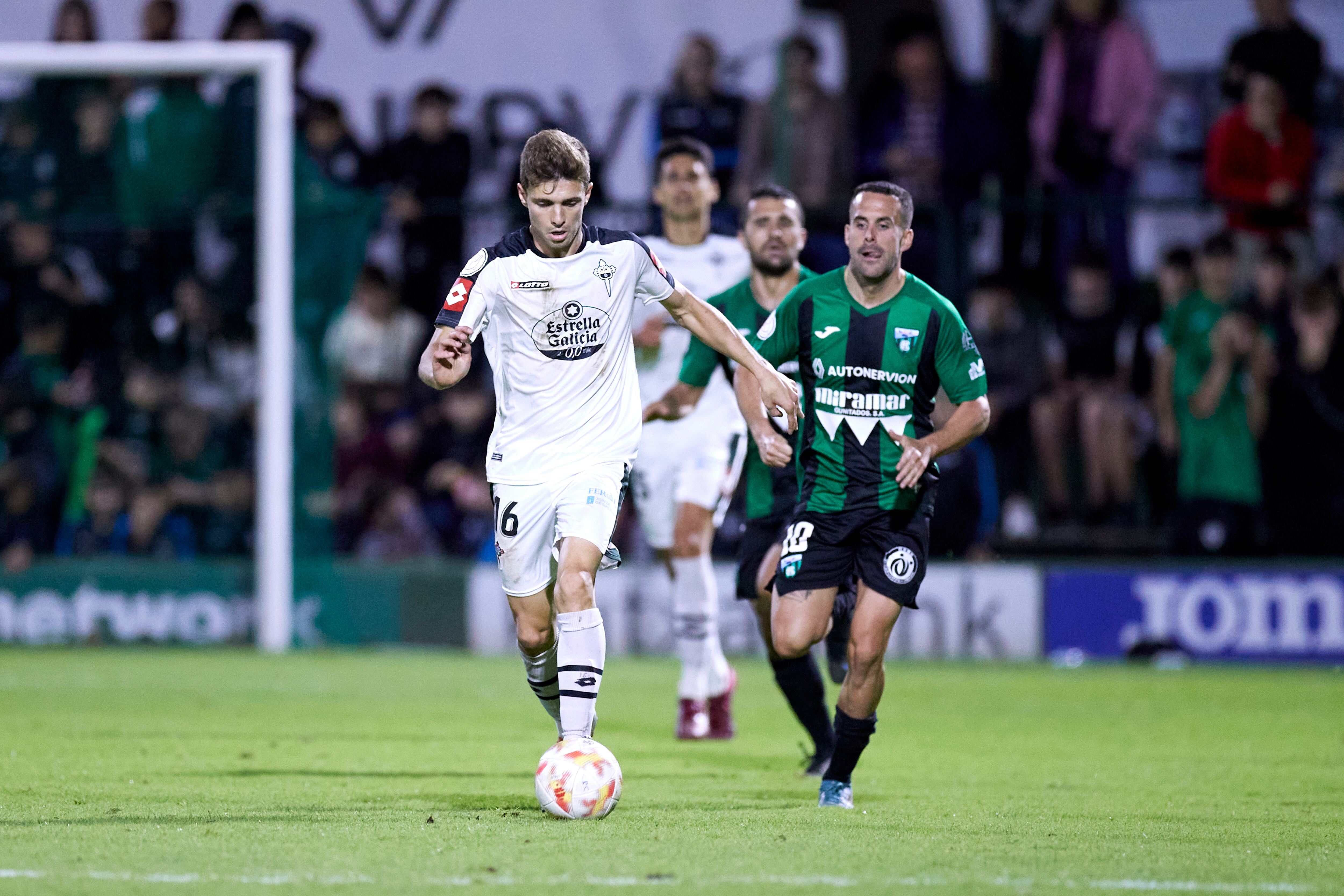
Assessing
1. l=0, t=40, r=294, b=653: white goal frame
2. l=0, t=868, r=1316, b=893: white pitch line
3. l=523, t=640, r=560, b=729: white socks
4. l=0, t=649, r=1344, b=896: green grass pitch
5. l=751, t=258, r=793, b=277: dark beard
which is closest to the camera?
l=0, t=868, r=1316, b=893: white pitch line

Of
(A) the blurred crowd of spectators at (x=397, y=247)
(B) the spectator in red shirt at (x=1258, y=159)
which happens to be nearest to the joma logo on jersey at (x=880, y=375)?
(A) the blurred crowd of spectators at (x=397, y=247)

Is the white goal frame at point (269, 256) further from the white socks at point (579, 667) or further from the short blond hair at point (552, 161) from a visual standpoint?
the short blond hair at point (552, 161)

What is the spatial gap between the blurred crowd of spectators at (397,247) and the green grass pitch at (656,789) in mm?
2234

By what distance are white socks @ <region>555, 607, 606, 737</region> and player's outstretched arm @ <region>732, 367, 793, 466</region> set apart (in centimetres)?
87

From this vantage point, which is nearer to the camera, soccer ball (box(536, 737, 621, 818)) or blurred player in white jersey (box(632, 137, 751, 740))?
soccer ball (box(536, 737, 621, 818))

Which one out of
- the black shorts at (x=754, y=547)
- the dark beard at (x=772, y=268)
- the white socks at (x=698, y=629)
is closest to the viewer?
the black shorts at (x=754, y=547)

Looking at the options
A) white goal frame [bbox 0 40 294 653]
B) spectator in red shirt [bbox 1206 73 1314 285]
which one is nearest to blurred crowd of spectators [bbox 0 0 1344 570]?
spectator in red shirt [bbox 1206 73 1314 285]

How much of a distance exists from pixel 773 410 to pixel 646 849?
1.73m

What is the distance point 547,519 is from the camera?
672cm

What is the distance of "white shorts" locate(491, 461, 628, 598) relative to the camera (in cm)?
663

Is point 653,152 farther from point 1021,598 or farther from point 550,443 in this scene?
point 550,443

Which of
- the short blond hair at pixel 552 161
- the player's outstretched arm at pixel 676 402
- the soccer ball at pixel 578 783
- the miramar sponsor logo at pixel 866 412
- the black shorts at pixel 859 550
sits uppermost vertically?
the short blond hair at pixel 552 161

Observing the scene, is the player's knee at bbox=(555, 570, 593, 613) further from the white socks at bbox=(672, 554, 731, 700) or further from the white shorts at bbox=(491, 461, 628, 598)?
the white socks at bbox=(672, 554, 731, 700)

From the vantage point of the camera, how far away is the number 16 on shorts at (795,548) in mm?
6855
